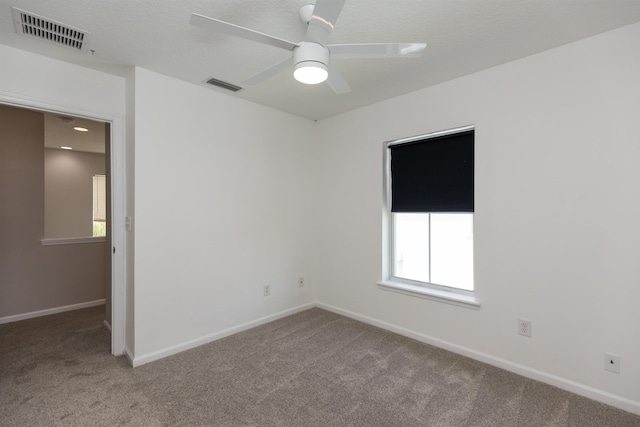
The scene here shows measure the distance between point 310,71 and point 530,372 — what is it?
2.73 m

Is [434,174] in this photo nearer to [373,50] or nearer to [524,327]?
[524,327]

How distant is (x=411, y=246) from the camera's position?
340 cm

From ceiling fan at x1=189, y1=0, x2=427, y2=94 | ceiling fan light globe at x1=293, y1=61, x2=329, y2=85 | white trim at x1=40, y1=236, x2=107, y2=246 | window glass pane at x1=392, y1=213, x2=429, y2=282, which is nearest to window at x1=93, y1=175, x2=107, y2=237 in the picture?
white trim at x1=40, y1=236, x2=107, y2=246

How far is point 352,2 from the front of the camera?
1.79m

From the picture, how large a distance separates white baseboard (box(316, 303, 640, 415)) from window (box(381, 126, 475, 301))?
471 mm

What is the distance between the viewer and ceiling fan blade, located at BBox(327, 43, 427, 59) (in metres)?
1.58

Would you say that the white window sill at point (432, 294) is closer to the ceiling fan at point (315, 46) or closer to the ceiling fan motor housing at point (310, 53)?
the ceiling fan at point (315, 46)

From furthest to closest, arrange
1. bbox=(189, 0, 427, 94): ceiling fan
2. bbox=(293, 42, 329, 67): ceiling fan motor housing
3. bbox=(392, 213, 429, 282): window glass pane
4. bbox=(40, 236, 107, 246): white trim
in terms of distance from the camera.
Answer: bbox=(40, 236, 107, 246): white trim → bbox=(392, 213, 429, 282): window glass pane → bbox=(293, 42, 329, 67): ceiling fan motor housing → bbox=(189, 0, 427, 94): ceiling fan

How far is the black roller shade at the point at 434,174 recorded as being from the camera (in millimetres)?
2857

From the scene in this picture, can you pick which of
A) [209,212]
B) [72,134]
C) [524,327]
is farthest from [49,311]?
[524,327]

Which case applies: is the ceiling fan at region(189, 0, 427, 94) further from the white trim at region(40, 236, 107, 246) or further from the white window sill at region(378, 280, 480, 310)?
the white trim at region(40, 236, 107, 246)

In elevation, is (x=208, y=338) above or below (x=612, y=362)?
below

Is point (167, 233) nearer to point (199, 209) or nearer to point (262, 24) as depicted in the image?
point (199, 209)

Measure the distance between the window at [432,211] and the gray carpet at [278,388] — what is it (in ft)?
2.35
